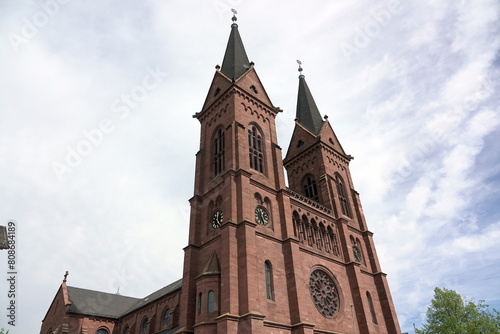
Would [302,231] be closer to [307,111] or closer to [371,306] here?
[371,306]

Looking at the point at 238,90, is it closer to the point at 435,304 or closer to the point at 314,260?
the point at 314,260

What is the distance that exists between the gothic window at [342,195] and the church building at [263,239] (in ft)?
0.48

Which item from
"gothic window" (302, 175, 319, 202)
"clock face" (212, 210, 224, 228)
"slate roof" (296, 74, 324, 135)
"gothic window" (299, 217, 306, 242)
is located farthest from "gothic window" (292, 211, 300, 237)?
"slate roof" (296, 74, 324, 135)

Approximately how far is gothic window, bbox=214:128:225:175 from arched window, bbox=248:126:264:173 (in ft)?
8.25

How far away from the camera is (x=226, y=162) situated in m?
27.4

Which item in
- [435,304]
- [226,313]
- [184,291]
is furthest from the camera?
[435,304]

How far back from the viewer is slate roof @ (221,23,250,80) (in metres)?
34.6

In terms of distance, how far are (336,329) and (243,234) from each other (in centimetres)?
1058

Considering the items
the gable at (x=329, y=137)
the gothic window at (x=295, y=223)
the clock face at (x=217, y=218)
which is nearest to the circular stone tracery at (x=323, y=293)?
the gothic window at (x=295, y=223)

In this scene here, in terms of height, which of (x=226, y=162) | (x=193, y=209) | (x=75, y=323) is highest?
(x=226, y=162)

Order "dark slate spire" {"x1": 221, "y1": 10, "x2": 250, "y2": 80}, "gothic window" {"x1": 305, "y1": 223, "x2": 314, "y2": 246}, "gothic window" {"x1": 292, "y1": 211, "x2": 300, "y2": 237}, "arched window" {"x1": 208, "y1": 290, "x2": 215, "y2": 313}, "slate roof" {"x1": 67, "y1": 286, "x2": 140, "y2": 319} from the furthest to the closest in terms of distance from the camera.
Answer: "slate roof" {"x1": 67, "y1": 286, "x2": 140, "y2": 319}
"dark slate spire" {"x1": 221, "y1": 10, "x2": 250, "y2": 80}
"gothic window" {"x1": 305, "y1": 223, "x2": 314, "y2": 246}
"gothic window" {"x1": 292, "y1": 211, "x2": 300, "y2": 237}
"arched window" {"x1": 208, "y1": 290, "x2": 215, "y2": 313}

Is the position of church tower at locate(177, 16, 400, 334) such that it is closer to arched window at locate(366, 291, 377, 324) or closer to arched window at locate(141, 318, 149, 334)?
arched window at locate(366, 291, 377, 324)

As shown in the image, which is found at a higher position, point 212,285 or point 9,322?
point 212,285

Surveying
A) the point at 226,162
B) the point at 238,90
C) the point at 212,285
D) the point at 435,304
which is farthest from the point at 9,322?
the point at 435,304
